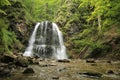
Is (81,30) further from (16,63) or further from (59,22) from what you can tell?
(16,63)

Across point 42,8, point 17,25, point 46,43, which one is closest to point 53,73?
point 46,43

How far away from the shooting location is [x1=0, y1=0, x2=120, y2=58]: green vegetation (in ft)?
69.3

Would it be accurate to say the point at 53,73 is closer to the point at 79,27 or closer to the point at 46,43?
the point at 46,43

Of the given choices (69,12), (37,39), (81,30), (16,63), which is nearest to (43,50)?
(37,39)

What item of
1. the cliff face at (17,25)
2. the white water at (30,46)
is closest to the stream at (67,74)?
the white water at (30,46)

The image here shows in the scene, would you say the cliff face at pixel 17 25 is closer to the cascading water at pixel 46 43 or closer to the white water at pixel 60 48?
the cascading water at pixel 46 43

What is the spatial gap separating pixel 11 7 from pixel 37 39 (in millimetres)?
7059

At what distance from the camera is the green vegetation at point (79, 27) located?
831 inches

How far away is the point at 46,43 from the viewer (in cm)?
3412

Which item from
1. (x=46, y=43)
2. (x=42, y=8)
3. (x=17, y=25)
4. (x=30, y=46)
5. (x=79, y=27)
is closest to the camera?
(x=30, y=46)

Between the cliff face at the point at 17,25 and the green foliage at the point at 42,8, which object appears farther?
the green foliage at the point at 42,8

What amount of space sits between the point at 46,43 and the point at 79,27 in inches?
280

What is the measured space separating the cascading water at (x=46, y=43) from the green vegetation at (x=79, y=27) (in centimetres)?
106

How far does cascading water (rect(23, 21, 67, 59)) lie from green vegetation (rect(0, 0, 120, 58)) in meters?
1.06
